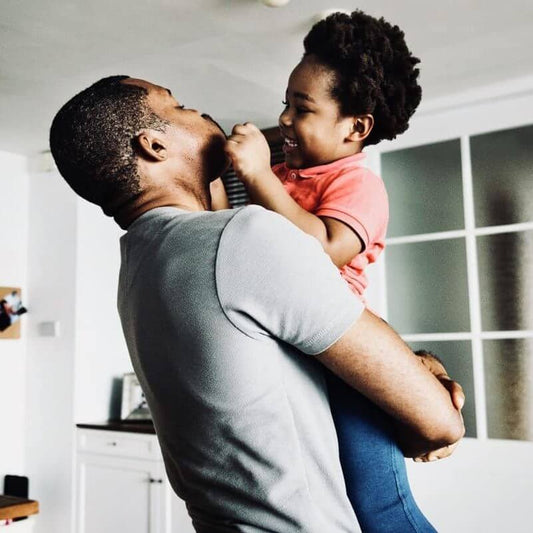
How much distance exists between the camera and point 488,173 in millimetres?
3090

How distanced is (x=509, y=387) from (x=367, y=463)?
239 cm

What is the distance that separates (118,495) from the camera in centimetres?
374

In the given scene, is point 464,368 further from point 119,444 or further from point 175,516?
point 119,444

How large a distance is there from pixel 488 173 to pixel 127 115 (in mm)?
2593

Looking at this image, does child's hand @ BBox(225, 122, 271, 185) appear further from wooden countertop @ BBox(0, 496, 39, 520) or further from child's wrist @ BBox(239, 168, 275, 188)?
wooden countertop @ BBox(0, 496, 39, 520)

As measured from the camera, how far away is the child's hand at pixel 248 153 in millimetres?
892

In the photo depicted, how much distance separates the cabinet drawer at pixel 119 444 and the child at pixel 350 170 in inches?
107

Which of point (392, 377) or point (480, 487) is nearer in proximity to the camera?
point (392, 377)

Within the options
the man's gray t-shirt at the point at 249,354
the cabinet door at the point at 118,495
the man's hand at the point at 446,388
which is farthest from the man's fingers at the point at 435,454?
the cabinet door at the point at 118,495

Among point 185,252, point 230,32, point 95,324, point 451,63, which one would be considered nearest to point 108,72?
point 230,32

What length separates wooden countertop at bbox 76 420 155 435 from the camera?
3.59m

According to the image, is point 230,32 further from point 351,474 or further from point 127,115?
point 351,474

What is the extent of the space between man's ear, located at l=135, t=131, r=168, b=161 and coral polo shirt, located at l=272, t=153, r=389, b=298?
0.87 ft

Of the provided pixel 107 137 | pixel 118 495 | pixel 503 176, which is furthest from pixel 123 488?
pixel 107 137
